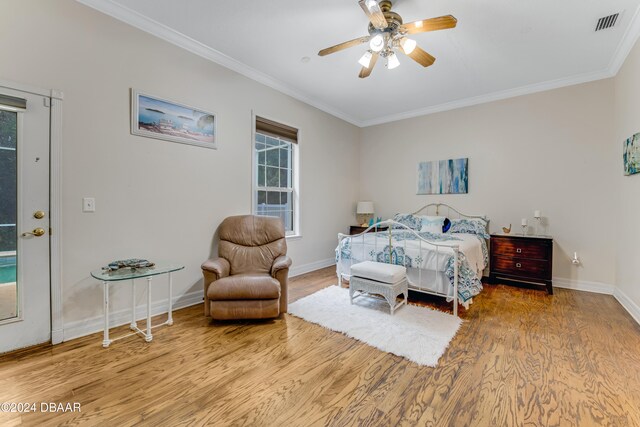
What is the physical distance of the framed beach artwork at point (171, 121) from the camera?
2.79 meters

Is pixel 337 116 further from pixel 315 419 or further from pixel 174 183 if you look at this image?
pixel 315 419

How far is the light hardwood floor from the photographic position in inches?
61.2

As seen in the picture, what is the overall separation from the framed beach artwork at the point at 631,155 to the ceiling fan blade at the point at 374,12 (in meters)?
2.88

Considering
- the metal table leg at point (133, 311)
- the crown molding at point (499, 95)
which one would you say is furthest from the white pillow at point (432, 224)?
the metal table leg at point (133, 311)

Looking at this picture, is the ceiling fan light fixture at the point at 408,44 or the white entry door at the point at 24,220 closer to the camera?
the white entry door at the point at 24,220

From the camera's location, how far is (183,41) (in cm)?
307

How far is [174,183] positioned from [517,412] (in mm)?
3479

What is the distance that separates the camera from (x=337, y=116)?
5.48 m

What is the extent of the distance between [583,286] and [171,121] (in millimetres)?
5783

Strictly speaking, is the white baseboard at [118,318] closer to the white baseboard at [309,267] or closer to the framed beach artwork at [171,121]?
the white baseboard at [309,267]

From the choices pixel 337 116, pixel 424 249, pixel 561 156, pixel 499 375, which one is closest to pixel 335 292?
pixel 424 249

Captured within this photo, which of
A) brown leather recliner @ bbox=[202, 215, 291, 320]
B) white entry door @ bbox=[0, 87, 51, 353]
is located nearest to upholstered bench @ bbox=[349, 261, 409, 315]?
brown leather recliner @ bbox=[202, 215, 291, 320]

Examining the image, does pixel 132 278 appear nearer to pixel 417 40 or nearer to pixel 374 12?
pixel 374 12

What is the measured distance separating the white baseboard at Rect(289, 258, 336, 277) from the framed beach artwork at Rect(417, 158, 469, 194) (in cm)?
220
